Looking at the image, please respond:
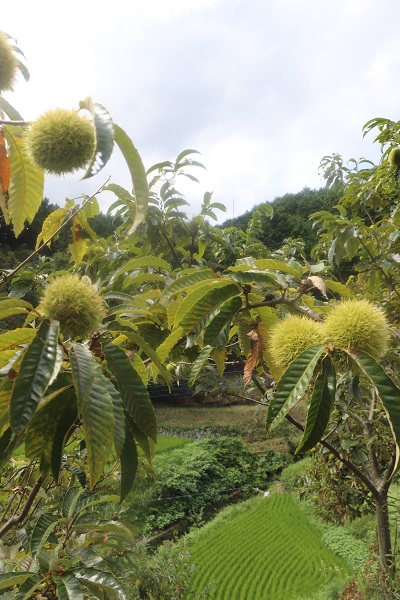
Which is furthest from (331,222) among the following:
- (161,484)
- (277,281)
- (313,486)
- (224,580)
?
(161,484)

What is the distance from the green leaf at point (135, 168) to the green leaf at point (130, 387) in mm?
214

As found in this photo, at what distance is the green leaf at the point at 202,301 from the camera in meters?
0.81

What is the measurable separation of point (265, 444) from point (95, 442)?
28.3ft

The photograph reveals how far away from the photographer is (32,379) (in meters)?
0.51

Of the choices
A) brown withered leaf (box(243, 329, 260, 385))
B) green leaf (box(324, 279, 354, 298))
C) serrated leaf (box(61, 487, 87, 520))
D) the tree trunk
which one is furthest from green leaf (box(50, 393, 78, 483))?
the tree trunk

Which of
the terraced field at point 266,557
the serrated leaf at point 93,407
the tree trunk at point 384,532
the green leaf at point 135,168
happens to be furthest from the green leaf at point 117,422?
the terraced field at point 266,557

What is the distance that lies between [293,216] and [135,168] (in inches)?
607

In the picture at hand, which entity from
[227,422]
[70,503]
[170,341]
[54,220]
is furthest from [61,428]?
[227,422]

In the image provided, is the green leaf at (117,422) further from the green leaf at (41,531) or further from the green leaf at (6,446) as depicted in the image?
the green leaf at (41,531)

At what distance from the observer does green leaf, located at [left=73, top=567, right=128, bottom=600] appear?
945mm

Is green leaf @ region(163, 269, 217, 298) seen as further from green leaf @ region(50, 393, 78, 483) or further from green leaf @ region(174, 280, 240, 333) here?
green leaf @ region(50, 393, 78, 483)

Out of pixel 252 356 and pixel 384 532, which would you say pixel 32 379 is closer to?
pixel 252 356

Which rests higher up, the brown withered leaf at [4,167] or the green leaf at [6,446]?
the brown withered leaf at [4,167]

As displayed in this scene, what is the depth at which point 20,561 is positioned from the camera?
1.18m
